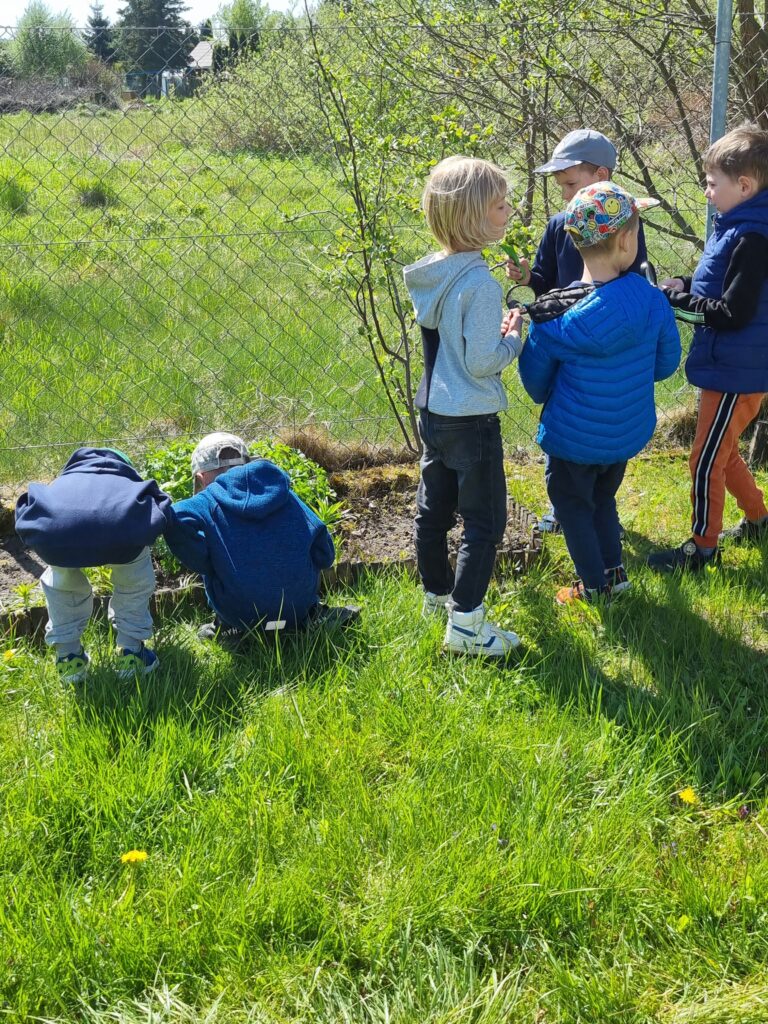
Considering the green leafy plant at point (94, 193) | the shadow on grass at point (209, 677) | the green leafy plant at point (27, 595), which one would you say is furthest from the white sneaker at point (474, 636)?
the green leafy plant at point (94, 193)

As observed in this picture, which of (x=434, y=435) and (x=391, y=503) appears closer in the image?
(x=434, y=435)

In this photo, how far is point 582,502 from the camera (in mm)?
3355

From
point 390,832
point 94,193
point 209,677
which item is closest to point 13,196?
point 94,193

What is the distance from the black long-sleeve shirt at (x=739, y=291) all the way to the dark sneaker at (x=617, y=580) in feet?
3.27

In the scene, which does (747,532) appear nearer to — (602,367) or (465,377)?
(602,367)

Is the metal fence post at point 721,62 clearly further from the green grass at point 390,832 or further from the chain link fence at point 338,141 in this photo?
the green grass at point 390,832

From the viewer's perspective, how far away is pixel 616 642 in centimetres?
327

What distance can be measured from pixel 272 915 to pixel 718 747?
1.40 meters

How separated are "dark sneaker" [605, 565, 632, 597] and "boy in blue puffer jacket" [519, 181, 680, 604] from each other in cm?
6

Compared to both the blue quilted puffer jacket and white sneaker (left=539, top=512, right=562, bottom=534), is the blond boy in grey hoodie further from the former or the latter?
white sneaker (left=539, top=512, right=562, bottom=534)

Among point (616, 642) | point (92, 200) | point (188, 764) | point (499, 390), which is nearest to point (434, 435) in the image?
point (499, 390)

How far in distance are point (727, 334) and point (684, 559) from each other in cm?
91

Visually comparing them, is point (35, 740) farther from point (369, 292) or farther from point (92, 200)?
point (92, 200)

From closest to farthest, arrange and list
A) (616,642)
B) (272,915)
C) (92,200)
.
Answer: (272,915) < (616,642) < (92,200)
